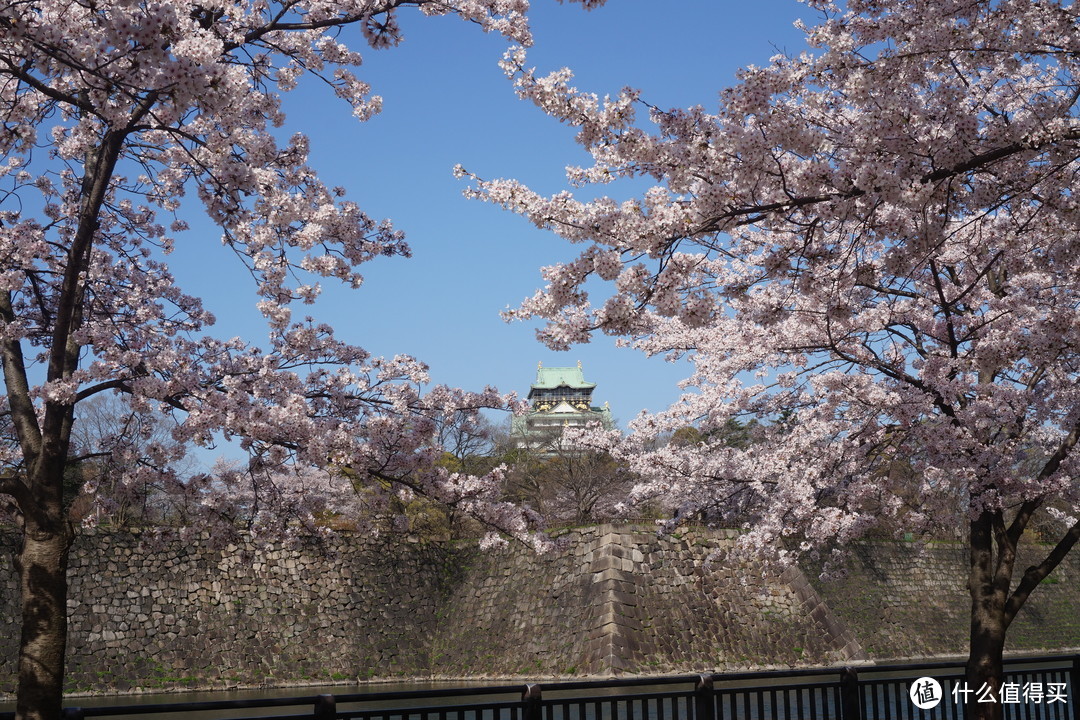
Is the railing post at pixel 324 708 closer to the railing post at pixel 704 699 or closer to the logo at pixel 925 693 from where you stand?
the railing post at pixel 704 699

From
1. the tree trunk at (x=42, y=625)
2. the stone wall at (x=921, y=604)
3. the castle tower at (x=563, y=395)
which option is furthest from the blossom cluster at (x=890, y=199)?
the castle tower at (x=563, y=395)

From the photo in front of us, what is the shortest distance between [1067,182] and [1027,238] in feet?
7.28

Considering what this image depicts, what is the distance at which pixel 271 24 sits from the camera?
6.60 metres

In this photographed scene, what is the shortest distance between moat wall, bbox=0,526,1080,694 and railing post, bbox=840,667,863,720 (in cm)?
966

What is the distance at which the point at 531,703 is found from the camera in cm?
586

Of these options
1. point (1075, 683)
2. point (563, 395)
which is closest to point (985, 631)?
point (1075, 683)

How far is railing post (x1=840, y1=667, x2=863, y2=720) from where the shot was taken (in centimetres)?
685

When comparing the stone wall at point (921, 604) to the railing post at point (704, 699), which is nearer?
the railing post at point (704, 699)

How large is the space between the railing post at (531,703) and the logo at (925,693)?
10.5 ft

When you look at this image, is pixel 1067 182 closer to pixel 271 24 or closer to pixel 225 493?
pixel 271 24

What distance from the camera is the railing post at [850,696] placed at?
685cm

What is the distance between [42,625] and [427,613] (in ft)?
50.9

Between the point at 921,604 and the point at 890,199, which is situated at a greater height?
the point at 890,199

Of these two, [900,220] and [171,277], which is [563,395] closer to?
[171,277]
